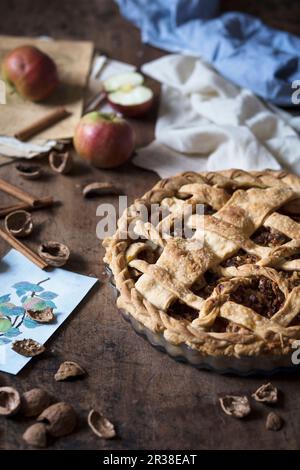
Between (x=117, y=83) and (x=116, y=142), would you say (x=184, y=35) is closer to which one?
(x=117, y=83)

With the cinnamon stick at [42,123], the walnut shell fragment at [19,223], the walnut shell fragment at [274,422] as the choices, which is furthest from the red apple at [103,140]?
the walnut shell fragment at [274,422]

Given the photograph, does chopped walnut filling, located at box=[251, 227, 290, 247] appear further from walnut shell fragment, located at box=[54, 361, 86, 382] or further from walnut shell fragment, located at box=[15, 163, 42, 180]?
walnut shell fragment, located at box=[15, 163, 42, 180]

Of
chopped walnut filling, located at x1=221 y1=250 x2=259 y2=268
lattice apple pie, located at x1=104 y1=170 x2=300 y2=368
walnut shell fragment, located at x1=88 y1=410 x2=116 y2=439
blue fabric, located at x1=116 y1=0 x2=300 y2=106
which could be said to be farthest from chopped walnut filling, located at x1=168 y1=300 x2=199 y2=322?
blue fabric, located at x1=116 y1=0 x2=300 y2=106

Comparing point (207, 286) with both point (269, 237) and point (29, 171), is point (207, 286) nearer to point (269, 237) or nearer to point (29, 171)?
point (269, 237)

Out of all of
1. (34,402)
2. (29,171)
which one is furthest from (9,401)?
(29,171)

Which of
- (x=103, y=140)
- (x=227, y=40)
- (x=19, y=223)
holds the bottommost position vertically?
(x=19, y=223)

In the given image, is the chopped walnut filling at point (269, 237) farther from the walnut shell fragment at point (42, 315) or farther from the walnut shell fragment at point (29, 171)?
the walnut shell fragment at point (29, 171)
